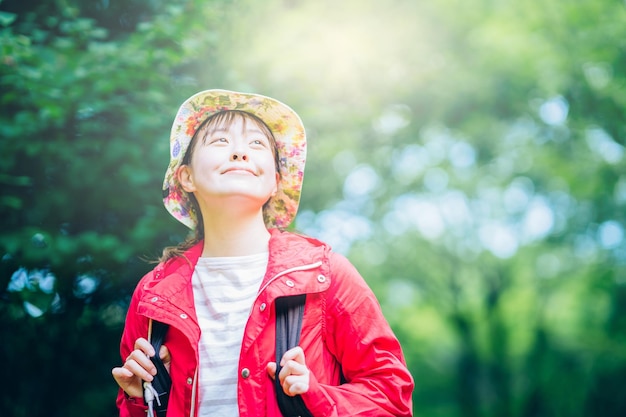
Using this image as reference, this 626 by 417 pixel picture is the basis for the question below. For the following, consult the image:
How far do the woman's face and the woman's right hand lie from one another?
1.55 feet

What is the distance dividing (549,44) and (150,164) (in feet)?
21.1

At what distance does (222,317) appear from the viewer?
1.91 metres

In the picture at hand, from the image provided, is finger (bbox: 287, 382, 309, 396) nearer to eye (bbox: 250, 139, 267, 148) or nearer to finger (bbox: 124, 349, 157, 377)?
finger (bbox: 124, 349, 157, 377)

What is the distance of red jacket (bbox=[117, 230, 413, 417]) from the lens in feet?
5.86

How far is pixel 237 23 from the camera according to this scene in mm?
4496

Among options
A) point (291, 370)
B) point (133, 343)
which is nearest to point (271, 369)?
point (291, 370)

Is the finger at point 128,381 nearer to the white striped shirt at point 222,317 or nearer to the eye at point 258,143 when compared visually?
the white striped shirt at point 222,317

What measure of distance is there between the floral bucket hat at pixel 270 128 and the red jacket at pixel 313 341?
32 centimetres

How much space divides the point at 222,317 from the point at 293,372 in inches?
11.8

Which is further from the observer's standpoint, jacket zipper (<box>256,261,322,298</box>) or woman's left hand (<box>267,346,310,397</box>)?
jacket zipper (<box>256,261,322,298</box>)

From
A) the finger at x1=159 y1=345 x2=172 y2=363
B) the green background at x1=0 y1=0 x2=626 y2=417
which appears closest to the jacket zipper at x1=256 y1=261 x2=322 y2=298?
the finger at x1=159 y1=345 x2=172 y2=363

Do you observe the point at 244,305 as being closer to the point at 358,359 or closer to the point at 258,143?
the point at 358,359

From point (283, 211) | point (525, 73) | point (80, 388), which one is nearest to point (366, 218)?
point (525, 73)

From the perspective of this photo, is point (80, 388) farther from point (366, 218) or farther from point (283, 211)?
point (366, 218)
